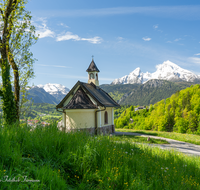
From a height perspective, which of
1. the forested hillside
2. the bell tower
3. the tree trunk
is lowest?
the forested hillside

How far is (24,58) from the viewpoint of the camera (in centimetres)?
1455

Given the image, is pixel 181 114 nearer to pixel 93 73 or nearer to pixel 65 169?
pixel 93 73

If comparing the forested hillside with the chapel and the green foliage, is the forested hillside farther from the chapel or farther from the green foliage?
the green foliage

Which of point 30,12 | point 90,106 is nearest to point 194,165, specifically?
point 90,106

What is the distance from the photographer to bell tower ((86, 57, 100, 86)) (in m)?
26.1

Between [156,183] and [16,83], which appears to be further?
[16,83]

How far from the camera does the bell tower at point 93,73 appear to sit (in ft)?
85.5

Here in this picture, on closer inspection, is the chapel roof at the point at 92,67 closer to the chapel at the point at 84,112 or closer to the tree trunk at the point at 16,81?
the chapel at the point at 84,112

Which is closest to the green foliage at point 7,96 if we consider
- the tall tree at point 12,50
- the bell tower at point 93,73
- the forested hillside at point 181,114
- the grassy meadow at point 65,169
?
the tall tree at point 12,50

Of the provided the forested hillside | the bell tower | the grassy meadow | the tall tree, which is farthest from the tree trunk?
the forested hillside

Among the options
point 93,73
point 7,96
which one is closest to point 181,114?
point 93,73

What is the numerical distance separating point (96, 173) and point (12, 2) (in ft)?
51.8

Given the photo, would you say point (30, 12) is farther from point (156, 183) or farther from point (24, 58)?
point (156, 183)

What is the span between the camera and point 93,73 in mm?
26156
